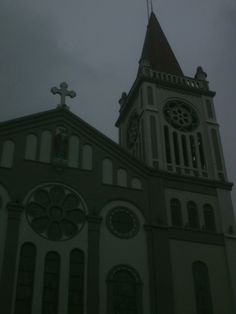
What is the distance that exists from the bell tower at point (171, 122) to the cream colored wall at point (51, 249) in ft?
25.8

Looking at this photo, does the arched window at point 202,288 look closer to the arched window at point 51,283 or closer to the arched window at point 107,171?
the arched window at point 107,171

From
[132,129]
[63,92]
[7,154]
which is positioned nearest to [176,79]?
[132,129]

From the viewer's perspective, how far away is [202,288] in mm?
25891

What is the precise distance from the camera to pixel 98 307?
23.2 m

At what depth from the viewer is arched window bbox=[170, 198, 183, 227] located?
2803 cm

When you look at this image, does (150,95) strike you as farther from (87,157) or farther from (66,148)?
(66,148)

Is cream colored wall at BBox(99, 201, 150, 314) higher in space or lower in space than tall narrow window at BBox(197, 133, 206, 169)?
lower

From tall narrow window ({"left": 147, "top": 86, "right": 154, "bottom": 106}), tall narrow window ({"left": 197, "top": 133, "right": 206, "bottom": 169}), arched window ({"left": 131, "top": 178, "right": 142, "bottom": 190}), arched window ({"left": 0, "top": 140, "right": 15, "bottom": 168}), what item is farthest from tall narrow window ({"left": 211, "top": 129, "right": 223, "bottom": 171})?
arched window ({"left": 0, "top": 140, "right": 15, "bottom": 168})

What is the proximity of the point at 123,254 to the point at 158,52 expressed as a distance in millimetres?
20385

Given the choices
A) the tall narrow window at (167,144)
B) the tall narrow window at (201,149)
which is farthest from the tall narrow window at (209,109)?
the tall narrow window at (167,144)

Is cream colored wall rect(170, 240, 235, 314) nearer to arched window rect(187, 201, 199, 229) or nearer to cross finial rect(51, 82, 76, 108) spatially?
arched window rect(187, 201, 199, 229)

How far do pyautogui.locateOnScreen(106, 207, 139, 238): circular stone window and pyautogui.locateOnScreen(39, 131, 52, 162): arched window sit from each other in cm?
486

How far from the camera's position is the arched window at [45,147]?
2733 centimetres

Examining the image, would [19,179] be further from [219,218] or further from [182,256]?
[219,218]
